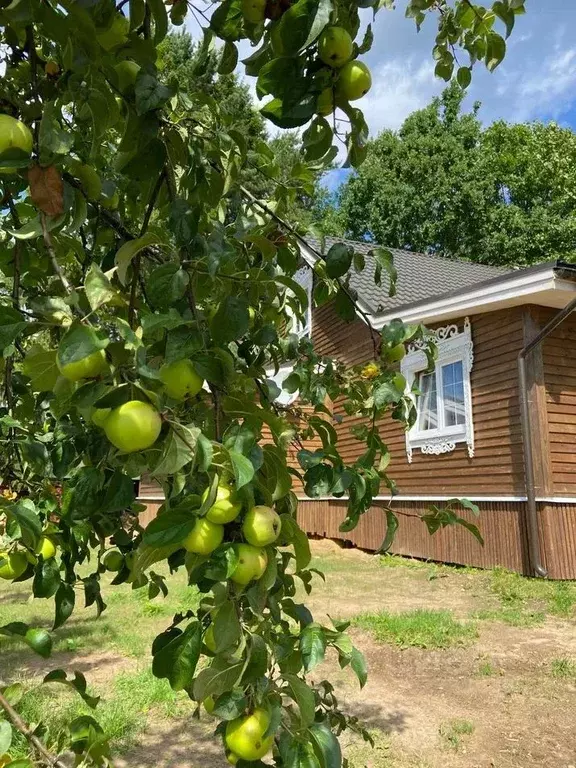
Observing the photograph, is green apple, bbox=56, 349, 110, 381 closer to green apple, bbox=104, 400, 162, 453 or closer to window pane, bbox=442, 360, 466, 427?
green apple, bbox=104, 400, 162, 453

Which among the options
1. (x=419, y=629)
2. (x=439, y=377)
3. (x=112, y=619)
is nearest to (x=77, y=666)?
(x=112, y=619)

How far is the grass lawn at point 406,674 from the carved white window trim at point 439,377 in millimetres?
1972

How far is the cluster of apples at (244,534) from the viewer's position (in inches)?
36.5

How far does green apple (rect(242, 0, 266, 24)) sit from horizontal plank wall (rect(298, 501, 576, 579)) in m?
5.56

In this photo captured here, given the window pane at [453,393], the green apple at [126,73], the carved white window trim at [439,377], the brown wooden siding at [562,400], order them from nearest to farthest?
the green apple at [126,73]
the brown wooden siding at [562,400]
the carved white window trim at [439,377]
the window pane at [453,393]

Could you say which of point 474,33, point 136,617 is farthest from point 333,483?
point 136,617

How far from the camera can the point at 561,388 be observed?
8.18 m

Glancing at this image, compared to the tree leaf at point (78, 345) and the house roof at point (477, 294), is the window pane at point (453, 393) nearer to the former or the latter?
the house roof at point (477, 294)

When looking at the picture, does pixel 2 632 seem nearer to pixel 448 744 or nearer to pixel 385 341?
pixel 385 341

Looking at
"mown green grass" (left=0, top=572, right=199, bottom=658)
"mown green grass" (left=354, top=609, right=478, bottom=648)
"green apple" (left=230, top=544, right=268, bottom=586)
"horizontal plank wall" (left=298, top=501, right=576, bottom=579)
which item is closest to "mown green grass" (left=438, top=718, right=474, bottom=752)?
"mown green grass" (left=354, top=609, right=478, bottom=648)

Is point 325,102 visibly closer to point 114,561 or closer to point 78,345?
point 78,345

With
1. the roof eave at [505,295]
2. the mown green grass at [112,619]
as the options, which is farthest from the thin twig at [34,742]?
the roof eave at [505,295]

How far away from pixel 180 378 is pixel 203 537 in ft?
0.78

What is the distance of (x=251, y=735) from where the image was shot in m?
→ 0.93
